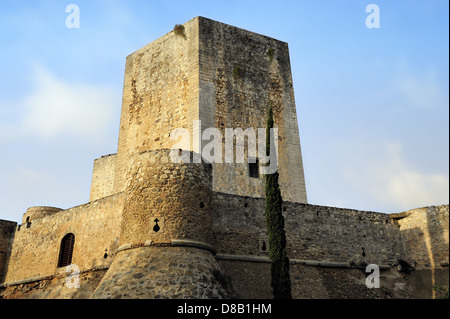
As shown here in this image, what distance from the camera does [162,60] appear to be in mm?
19922

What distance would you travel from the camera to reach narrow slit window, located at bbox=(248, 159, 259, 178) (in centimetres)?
1819

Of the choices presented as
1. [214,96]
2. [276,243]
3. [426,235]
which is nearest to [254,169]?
[214,96]

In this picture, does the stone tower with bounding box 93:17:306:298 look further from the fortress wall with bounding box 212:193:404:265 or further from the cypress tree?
the cypress tree

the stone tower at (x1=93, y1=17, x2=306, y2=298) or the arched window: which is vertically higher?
the stone tower at (x1=93, y1=17, x2=306, y2=298)

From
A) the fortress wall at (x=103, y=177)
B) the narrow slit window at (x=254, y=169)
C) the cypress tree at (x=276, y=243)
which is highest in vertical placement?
the fortress wall at (x=103, y=177)

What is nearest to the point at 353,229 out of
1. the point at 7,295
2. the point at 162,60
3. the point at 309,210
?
the point at 309,210

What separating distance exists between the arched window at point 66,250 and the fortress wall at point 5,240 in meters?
3.70

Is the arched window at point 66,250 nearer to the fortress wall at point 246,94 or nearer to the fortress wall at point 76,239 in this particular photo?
the fortress wall at point 76,239

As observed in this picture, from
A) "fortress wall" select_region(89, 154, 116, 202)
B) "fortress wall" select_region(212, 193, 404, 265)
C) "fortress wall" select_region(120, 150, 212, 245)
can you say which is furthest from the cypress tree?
"fortress wall" select_region(89, 154, 116, 202)

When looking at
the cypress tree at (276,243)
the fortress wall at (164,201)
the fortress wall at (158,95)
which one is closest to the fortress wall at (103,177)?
the fortress wall at (158,95)

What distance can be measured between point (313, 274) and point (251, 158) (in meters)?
5.25

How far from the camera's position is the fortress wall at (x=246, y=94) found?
707 inches

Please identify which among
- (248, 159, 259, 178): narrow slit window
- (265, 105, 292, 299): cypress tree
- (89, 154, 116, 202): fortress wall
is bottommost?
(265, 105, 292, 299): cypress tree

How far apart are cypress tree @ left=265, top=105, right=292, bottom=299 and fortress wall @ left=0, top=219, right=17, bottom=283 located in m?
10.6
